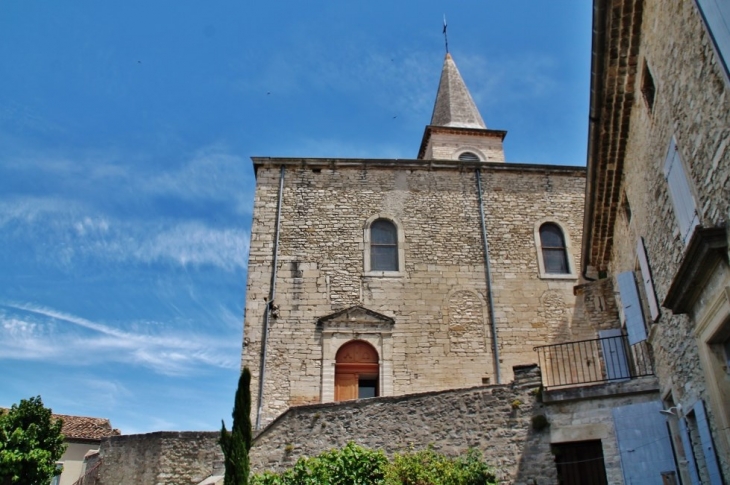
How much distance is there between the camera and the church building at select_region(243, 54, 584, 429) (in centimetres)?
1409

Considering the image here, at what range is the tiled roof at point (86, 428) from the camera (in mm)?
23236

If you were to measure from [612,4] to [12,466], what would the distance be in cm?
1694

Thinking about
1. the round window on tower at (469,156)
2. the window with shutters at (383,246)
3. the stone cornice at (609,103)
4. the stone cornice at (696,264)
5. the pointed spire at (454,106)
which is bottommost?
the stone cornice at (696,264)

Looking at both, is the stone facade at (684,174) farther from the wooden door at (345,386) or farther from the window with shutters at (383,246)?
the wooden door at (345,386)

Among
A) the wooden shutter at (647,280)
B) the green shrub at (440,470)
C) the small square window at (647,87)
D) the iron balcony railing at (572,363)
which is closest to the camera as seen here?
the small square window at (647,87)

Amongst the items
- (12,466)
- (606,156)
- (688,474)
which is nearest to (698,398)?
(688,474)

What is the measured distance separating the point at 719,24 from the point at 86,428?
2602 cm

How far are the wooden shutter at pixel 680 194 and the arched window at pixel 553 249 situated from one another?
8999 mm

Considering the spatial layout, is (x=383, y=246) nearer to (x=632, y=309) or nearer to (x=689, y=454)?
(x=632, y=309)

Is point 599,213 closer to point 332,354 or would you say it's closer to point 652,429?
point 652,429

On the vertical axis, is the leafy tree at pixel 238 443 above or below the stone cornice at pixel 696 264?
below

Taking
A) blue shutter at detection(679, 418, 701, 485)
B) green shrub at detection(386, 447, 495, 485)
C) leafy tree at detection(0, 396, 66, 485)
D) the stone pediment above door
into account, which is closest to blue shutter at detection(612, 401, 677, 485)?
blue shutter at detection(679, 418, 701, 485)

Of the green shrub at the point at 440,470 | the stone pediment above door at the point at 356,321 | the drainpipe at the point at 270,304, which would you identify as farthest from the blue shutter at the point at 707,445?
the drainpipe at the point at 270,304

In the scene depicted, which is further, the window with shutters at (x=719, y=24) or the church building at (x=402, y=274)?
the church building at (x=402, y=274)
